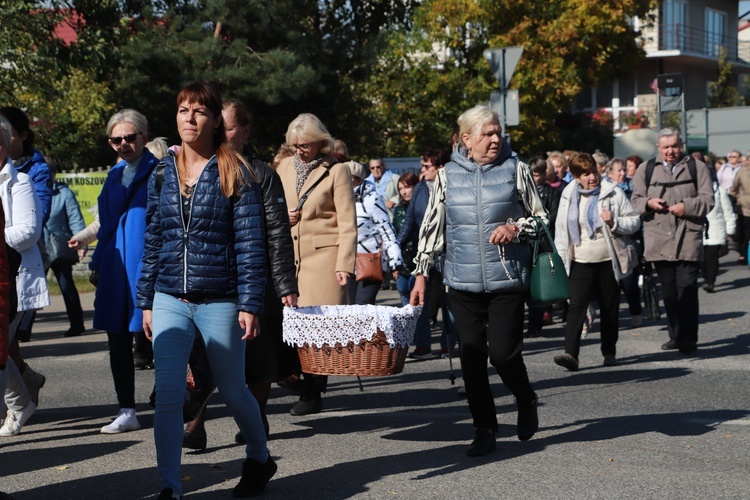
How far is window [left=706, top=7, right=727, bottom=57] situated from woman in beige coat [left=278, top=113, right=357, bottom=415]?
55156 millimetres

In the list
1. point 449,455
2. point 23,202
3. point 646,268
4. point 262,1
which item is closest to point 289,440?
point 449,455

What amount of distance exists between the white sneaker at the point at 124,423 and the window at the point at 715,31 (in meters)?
56.1

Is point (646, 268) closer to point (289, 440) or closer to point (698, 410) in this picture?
point (698, 410)

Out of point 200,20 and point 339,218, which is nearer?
point 339,218

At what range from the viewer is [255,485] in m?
5.58

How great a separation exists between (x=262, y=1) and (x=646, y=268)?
685 inches

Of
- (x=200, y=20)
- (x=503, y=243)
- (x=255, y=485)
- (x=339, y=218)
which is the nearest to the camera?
(x=255, y=485)

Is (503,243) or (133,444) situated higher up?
(503,243)

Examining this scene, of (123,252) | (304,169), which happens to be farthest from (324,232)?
(123,252)

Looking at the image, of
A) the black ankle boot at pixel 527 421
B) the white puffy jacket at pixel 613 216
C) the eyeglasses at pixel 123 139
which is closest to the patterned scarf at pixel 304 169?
the eyeglasses at pixel 123 139

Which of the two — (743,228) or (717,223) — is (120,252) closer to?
(717,223)

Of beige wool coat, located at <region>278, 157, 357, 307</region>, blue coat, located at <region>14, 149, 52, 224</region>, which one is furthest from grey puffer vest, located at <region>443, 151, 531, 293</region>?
blue coat, located at <region>14, 149, 52, 224</region>

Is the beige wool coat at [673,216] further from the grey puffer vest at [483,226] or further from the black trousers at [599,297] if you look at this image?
the grey puffer vest at [483,226]

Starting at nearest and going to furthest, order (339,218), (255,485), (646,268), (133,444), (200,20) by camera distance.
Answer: (255,485) < (133,444) < (339,218) < (646,268) < (200,20)
